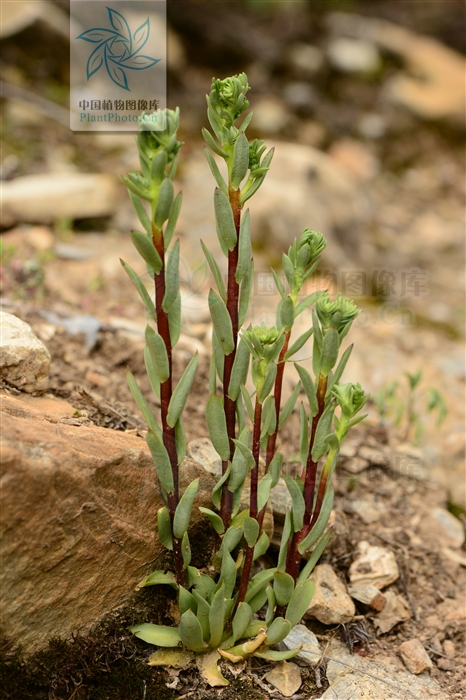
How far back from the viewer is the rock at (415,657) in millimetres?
2225

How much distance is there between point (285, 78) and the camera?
22.6 feet

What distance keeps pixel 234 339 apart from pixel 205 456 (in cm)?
63

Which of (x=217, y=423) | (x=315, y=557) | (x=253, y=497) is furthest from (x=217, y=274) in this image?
(x=315, y=557)

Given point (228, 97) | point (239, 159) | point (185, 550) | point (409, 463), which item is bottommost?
point (409, 463)

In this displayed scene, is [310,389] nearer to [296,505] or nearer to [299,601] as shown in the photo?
[296,505]

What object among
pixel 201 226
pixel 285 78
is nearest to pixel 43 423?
pixel 201 226

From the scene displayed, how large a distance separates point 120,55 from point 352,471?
3.99 meters

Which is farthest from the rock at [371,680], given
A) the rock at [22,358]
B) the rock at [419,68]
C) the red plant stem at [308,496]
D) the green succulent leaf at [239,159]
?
the rock at [419,68]

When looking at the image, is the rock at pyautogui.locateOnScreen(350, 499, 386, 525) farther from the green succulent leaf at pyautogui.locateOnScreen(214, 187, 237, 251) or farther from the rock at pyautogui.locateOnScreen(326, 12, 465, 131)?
the rock at pyautogui.locateOnScreen(326, 12, 465, 131)

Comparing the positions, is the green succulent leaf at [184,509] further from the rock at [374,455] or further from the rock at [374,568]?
the rock at [374,455]

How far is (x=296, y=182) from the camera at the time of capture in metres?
5.16

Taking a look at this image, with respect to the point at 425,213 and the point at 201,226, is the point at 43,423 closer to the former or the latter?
the point at 201,226

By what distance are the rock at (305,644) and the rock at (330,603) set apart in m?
0.08

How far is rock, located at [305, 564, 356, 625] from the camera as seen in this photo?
7.48 ft
